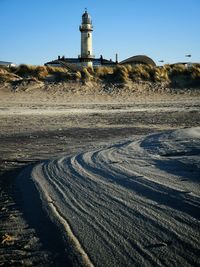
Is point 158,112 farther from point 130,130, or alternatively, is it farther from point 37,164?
point 37,164

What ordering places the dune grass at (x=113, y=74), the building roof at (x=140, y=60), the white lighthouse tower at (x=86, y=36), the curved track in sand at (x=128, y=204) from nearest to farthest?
1. the curved track in sand at (x=128, y=204)
2. the dune grass at (x=113, y=74)
3. the building roof at (x=140, y=60)
4. the white lighthouse tower at (x=86, y=36)

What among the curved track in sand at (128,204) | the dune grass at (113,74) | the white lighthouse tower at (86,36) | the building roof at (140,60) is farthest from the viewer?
the white lighthouse tower at (86,36)

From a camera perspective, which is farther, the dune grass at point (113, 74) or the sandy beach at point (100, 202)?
the dune grass at point (113, 74)

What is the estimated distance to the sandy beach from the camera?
309 centimetres

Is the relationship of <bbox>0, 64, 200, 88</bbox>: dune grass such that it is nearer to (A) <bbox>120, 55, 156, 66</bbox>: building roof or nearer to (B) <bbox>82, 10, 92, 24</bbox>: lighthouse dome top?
(A) <bbox>120, 55, 156, 66</bbox>: building roof

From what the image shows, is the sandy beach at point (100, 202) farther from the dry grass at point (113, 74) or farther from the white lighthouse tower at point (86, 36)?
the white lighthouse tower at point (86, 36)

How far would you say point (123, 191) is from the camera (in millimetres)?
4469

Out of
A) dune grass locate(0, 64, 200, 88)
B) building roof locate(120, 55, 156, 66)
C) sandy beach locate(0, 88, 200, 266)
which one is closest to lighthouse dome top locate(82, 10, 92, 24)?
building roof locate(120, 55, 156, 66)

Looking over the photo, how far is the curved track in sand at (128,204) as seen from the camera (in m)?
3.06

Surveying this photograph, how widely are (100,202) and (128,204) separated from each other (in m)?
0.32

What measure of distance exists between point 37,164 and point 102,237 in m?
3.49

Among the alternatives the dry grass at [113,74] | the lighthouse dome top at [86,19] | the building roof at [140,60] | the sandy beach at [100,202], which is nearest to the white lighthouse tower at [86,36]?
the lighthouse dome top at [86,19]

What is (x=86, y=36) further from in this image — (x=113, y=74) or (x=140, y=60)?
(x=113, y=74)

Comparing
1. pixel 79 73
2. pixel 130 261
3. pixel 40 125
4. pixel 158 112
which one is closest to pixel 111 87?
pixel 79 73
